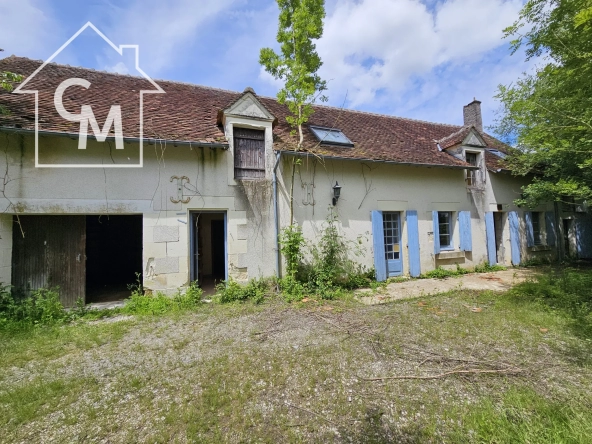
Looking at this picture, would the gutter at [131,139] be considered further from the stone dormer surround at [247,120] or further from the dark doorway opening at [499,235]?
the dark doorway opening at [499,235]

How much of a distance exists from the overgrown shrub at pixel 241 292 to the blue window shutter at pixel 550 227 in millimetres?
11876

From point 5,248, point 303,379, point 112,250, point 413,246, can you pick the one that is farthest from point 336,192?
point 112,250

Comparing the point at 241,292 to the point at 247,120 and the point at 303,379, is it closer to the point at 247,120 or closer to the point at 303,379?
the point at 303,379

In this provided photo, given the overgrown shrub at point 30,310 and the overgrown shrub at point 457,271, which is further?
the overgrown shrub at point 457,271

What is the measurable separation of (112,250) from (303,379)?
29.8ft

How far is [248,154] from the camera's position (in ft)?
22.2

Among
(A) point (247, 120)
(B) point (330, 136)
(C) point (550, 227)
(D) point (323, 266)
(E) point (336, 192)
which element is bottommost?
(D) point (323, 266)

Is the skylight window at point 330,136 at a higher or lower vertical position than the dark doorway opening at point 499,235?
higher

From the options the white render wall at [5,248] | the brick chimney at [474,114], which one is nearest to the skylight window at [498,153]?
the brick chimney at [474,114]

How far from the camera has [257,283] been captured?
643cm

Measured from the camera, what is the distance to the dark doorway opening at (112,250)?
28.7ft

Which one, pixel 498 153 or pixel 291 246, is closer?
pixel 291 246

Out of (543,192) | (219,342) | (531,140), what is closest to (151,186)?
(219,342)

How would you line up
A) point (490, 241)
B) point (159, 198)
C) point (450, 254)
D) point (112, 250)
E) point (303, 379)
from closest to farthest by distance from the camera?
1. point (303, 379)
2. point (159, 198)
3. point (450, 254)
4. point (112, 250)
5. point (490, 241)
